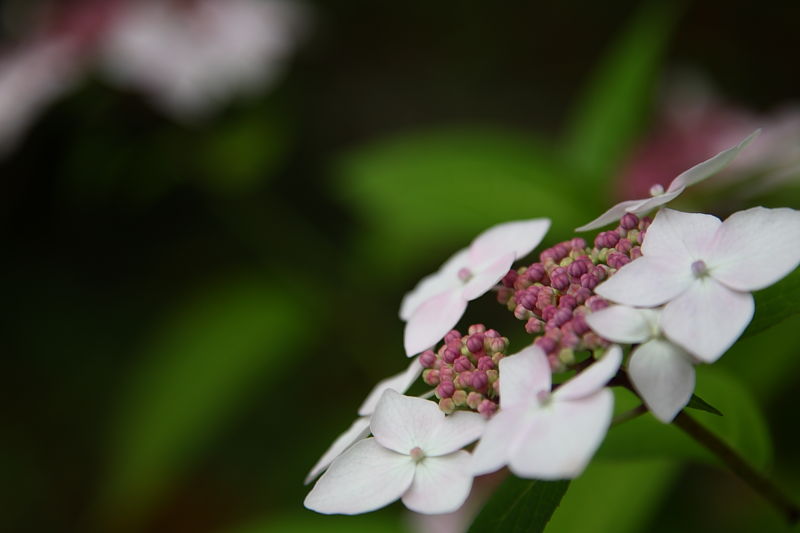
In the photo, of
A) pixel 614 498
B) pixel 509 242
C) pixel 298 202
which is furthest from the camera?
pixel 298 202

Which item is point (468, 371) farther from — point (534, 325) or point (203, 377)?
point (203, 377)

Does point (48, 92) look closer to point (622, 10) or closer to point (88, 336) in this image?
point (88, 336)

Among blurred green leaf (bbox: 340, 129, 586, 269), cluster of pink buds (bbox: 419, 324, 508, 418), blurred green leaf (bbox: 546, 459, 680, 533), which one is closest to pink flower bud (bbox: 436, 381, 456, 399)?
cluster of pink buds (bbox: 419, 324, 508, 418)

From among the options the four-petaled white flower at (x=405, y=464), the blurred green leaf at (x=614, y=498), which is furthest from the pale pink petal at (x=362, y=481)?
the blurred green leaf at (x=614, y=498)

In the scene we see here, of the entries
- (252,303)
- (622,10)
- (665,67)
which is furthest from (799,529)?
(622,10)

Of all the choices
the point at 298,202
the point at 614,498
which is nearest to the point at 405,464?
the point at 614,498
